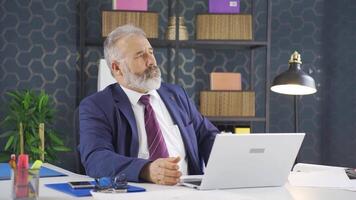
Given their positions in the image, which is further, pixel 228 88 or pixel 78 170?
pixel 228 88

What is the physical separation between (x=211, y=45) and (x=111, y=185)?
2738 millimetres

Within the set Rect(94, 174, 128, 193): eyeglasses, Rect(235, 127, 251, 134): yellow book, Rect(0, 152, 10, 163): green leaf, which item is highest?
Rect(94, 174, 128, 193): eyeglasses

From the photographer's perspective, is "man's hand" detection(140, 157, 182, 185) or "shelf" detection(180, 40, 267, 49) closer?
"man's hand" detection(140, 157, 182, 185)

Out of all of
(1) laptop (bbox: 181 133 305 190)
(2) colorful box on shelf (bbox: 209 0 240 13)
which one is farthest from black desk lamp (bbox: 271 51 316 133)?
(1) laptop (bbox: 181 133 305 190)

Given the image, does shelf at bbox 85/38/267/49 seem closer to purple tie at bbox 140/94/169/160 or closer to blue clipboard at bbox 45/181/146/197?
purple tie at bbox 140/94/169/160

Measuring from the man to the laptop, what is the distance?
472mm

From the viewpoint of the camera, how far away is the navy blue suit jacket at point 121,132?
1.99 m

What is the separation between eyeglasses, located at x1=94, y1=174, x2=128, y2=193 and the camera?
1633 millimetres

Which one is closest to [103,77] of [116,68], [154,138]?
[116,68]

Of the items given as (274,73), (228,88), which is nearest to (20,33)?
(228,88)

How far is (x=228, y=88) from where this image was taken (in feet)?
13.8

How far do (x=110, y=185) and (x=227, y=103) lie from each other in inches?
101

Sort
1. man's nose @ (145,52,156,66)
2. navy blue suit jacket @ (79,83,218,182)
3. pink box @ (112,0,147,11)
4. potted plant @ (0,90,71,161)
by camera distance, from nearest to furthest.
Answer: navy blue suit jacket @ (79,83,218,182) → man's nose @ (145,52,156,66) → potted plant @ (0,90,71,161) → pink box @ (112,0,147,11)

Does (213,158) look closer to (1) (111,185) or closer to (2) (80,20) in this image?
(1) (111,185)
